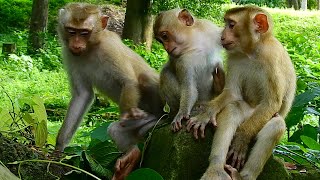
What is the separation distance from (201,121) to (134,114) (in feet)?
2.92

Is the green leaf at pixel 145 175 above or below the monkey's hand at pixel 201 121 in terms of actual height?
below

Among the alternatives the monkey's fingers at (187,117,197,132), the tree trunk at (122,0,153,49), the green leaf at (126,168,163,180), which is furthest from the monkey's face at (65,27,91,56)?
the tree trunk at (122,0,153,49)

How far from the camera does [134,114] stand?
4.93 m

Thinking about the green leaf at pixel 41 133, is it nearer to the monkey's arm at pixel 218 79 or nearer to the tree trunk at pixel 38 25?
the monkey's arm at pixel 218 79

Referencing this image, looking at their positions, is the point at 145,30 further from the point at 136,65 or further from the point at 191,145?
the point at 191,145

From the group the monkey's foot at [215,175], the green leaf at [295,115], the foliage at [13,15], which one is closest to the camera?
the monkey's foot at [215,175]

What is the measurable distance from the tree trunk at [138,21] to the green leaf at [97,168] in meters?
12.9

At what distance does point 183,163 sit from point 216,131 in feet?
1.04

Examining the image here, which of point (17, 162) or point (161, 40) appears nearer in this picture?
point (17, 162)

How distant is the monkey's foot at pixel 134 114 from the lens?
491 cm

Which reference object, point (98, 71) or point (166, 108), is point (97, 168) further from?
point (98, 71)

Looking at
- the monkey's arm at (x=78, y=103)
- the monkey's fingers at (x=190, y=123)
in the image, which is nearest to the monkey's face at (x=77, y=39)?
the monkey's arm at (x=78, y=103)

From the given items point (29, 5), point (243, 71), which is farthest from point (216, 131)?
point (29, 5)

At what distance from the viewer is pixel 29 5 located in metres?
24.2
